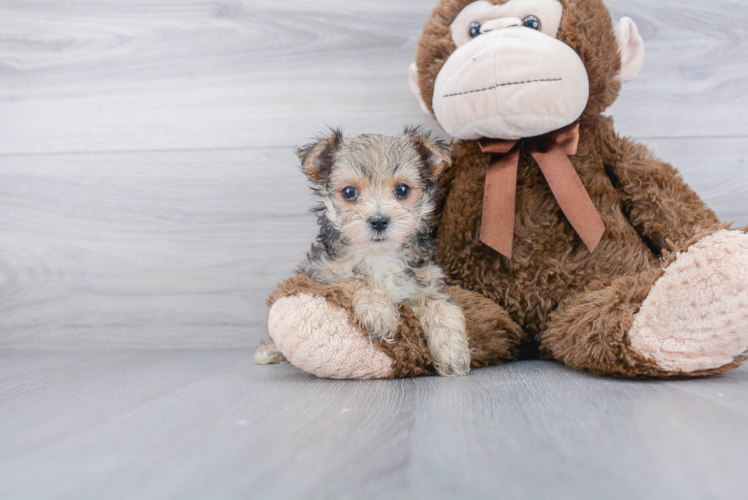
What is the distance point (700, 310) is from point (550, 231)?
0.47 meters

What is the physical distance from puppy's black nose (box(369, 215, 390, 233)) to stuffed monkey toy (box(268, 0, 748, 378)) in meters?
0.19

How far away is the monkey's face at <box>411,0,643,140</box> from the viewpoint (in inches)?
55.7

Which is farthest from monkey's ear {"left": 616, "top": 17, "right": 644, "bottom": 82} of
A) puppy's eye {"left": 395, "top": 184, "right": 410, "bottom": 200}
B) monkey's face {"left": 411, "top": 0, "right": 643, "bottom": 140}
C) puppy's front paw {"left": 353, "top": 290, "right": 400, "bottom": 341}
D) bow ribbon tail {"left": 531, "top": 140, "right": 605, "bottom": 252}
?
puppy's front paw {"left": 353, "top": 290, "right": 400, "bottom": 341}

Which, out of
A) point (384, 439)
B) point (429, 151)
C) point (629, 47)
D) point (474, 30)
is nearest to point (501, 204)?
point (429, 151)

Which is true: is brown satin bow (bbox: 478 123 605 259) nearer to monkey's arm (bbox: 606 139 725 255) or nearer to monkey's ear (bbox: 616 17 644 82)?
monkey's arm (bbox: 606 139 725 255)

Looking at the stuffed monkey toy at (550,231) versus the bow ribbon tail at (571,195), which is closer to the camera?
the stuffed monkey toy at (550,231)

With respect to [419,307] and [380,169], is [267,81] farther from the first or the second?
[419,307]

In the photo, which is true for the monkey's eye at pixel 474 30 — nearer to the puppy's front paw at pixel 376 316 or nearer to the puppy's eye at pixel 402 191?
the puppy's eye at pixel 402 191

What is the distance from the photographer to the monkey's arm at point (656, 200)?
1.46 meters

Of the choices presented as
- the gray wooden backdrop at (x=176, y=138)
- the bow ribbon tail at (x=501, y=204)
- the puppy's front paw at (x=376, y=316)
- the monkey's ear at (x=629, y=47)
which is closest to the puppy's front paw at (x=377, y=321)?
the puppy's front paw at (x=376, y=316)

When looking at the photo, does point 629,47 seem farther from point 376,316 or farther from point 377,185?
point 376,316

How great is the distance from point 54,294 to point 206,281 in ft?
1.98

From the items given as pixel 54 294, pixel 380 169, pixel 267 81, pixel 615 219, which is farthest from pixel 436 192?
pixel 54 294

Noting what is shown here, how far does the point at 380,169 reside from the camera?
139 cm
